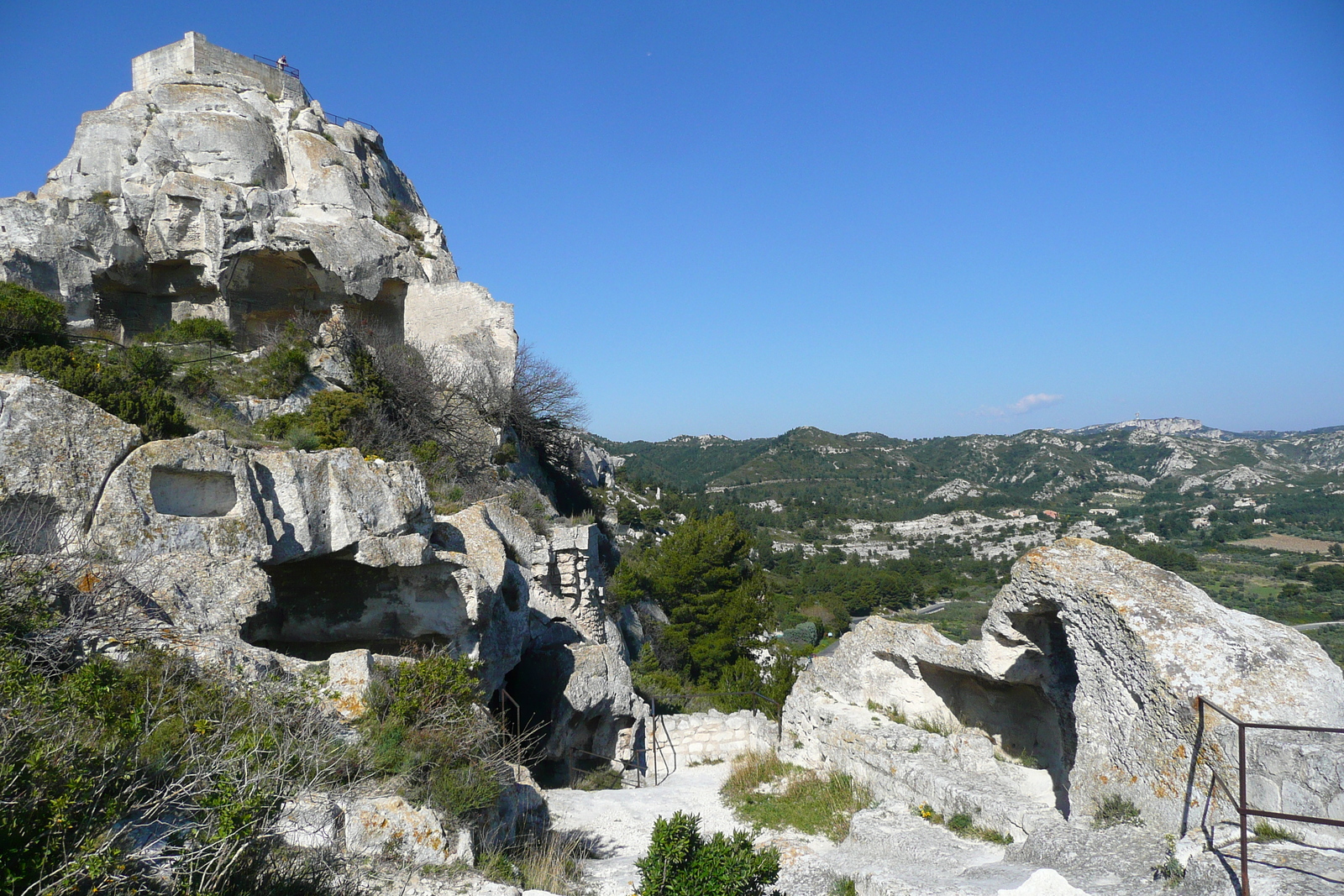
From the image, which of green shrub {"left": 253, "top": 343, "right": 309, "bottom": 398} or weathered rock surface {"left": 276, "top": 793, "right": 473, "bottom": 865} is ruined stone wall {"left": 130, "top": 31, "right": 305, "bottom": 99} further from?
weathered rock surface {"left": 276, "top": 793, "right": 473, "bottom": 865}

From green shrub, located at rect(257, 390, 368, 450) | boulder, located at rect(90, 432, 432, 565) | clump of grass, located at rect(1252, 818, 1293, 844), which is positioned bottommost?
clump of grass, located at rect(1252, 818, 1293, 844)

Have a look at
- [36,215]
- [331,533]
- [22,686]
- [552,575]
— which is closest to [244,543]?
[331,533]

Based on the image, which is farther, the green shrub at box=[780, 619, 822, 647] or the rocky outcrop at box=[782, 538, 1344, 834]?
the green shrub at box=[780, 619, 822, 647]

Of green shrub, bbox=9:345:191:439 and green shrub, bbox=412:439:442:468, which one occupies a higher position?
green shrub, bbox=9:345:191:439

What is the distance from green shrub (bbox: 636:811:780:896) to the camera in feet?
14.3

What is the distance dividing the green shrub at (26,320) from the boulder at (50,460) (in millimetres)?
5439

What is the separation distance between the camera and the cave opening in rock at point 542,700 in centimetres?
1130

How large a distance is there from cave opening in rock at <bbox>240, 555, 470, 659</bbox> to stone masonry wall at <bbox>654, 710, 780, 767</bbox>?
17.3 ft

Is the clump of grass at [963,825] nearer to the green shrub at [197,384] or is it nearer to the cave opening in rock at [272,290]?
the green shrub at [197,384]

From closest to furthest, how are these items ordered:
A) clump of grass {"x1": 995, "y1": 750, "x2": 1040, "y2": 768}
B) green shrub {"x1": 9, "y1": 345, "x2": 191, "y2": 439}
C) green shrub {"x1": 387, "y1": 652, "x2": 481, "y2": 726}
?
green shrub {"x1": 387, "y1": 652, "x2": 481, "y2": 726}
clump of grass {"x1": 995, "y1": 750, "x2": 1040, "y2": 768}
green shrub {"x1": 9, "y1": 345, "x2": 191, "y2": 439}

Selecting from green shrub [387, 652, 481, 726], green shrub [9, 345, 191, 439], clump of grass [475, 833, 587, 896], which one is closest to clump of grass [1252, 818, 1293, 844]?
clump of grass [475, 833, 587, 896]

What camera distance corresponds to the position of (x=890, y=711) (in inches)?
391

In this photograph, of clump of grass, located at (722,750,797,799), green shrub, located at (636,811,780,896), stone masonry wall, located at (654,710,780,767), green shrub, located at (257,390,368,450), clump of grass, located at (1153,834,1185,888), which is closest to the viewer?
green shrub, located at (636,811,780,896)

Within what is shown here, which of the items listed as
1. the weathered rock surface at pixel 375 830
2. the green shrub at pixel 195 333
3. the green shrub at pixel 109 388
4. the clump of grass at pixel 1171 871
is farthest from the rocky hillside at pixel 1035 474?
the weathered rock surface at pixel 375 830
